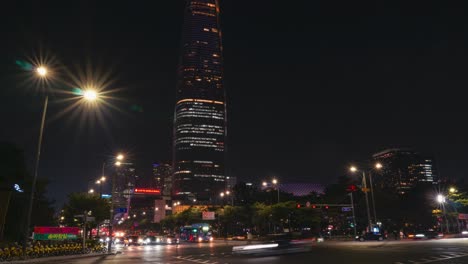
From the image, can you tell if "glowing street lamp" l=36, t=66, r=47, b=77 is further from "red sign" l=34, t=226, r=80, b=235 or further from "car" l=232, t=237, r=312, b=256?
"car" l=232, t=237, r=312, b=256

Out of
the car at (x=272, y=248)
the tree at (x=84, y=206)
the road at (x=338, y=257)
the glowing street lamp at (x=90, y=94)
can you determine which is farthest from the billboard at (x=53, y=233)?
the tree at (x=84, y=206)

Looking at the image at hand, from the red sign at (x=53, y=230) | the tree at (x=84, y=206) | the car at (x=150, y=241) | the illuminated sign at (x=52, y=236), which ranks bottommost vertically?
the car at (x=150, y=241)

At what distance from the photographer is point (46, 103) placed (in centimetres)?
2658

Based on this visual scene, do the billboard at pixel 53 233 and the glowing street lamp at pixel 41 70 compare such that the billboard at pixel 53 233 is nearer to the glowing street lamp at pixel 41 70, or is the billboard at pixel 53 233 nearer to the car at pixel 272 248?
the glowing street lamp at pixel 41 70

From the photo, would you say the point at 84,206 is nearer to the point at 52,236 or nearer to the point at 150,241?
the point at 150,241

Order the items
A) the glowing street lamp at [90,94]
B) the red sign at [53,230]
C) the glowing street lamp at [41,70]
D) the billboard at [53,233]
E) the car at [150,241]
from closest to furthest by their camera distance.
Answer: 1. the glowing street lamp at [90,94]
2. the glowing street lamp at [41,70]
3. the billboard at [53,233]
4. the red sign at [53,230]
5. the car at [150,241]

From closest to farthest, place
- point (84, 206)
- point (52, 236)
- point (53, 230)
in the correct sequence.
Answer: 1. point (52, 236)
2. point (53, 230)
3. point (84, 206)

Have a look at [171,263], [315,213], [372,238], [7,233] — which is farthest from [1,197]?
[315,213]

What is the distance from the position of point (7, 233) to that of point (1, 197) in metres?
9.92

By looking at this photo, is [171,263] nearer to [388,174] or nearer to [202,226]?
[202,226]

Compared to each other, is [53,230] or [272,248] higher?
[53,230]

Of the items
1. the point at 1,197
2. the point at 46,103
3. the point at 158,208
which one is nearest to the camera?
the point at 46,103

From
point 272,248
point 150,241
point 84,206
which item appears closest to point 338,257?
point 272,248

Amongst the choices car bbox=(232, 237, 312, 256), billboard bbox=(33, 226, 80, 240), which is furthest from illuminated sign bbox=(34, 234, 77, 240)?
car bbox=(232, 237, 312, 256)
